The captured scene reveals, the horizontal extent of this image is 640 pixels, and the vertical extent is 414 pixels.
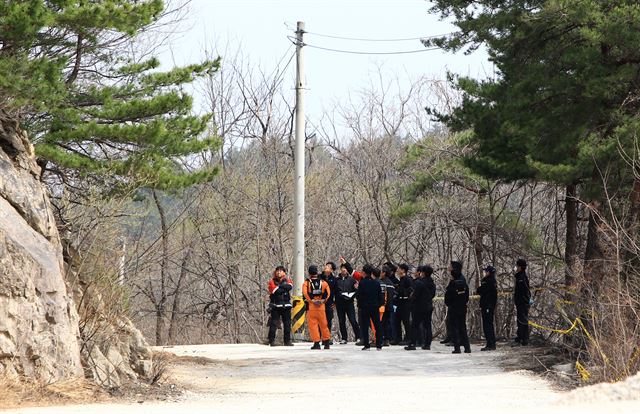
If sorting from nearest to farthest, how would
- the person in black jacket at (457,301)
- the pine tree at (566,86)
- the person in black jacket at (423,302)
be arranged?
the pine tree at (566,86), the person in black jacket at (457,301), the person in black jacket at (423,302)

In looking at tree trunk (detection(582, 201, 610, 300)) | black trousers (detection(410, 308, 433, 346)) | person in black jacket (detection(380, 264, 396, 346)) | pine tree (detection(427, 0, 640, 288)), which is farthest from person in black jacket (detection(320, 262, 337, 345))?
tree trunk (detection(582, 201, 610, 300))

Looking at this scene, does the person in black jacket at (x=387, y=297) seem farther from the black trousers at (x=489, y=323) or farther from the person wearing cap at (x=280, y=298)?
the black trousers at (x=489, y=323)

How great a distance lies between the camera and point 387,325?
25.5 metres

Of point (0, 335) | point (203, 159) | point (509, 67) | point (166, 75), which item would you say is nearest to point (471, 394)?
point (0, 335)

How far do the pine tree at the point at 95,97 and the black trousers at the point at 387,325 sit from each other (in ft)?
17.3

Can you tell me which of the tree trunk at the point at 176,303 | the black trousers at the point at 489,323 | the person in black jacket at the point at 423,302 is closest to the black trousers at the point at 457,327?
the black trousers at the point at 489,323

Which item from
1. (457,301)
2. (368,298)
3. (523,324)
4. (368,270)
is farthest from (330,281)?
(523,324)

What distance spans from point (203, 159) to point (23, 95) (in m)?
24.9

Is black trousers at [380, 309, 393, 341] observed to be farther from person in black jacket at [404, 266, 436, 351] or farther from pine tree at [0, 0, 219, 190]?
pine tree at [0, 0, 219, 190]

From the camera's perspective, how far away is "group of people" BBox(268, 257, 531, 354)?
22055mm

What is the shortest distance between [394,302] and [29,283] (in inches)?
496

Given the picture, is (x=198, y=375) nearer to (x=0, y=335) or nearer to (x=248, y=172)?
(x=0, y=335)

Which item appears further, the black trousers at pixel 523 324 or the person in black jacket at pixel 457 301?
the black trousers at pixel 523 324

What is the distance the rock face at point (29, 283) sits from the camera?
1365 centimetres
